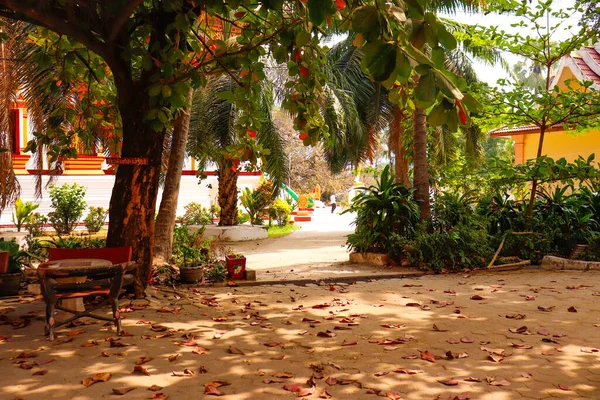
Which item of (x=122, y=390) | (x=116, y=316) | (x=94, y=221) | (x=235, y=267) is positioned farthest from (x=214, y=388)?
(x=94, y=221)

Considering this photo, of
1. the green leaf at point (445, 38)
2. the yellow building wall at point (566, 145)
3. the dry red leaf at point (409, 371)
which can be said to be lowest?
the dry red leaf at point (409, 371)

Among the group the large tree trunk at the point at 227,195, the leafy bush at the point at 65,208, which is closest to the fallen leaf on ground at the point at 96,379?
the large tree trunk at the point at 227,195

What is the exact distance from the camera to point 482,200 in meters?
10.7

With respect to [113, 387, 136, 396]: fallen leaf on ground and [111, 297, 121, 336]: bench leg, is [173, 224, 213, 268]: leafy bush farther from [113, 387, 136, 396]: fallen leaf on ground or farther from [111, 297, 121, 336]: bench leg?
[113, 387, 136, 396]: fallen leaf on ground

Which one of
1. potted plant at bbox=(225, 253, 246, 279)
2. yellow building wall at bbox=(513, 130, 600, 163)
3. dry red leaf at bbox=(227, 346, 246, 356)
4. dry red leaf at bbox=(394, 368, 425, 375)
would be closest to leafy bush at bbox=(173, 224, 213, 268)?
potted plant at bbox=(225, 253, 246, 279)

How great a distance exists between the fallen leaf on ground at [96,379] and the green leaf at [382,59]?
9.80ft

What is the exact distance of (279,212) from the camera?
21688mm

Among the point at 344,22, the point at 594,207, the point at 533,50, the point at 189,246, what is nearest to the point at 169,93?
the point at 344,22

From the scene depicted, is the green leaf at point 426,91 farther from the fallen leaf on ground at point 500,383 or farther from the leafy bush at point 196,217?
the leafy bush at point 196,217

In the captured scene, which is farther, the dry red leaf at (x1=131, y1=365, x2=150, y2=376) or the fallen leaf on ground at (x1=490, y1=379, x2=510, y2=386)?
the dry red leaf at (x1=131, y1=365, x2=150, y2=376)

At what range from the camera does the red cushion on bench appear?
6.19m

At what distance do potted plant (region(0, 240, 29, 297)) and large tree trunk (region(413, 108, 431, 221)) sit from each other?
6.63 meters

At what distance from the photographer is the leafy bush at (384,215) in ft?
32.9

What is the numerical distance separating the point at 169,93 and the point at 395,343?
10.5 ft
